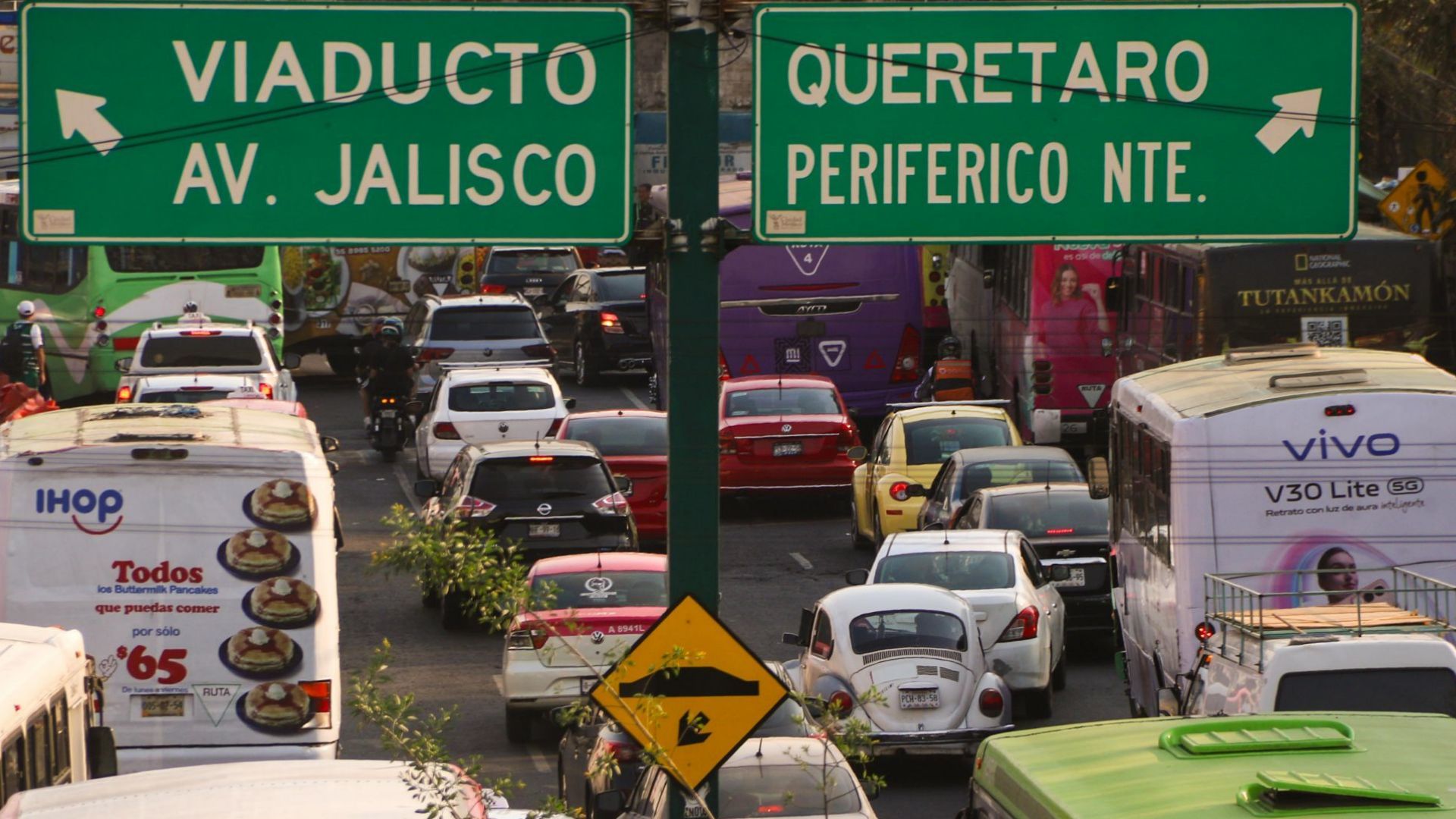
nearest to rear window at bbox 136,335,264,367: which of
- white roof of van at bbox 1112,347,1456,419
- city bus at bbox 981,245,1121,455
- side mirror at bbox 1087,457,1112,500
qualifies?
Result: city bus at bbox 981,245,1121,455

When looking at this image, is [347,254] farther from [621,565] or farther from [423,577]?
[423,577]

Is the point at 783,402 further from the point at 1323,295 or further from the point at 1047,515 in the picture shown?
the point at 1323,295

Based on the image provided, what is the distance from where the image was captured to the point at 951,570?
18.9m

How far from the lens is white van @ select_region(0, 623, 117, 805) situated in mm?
9945

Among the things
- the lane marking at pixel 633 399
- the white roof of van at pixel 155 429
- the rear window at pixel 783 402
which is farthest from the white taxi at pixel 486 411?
the white roof of van at pixel 155 429

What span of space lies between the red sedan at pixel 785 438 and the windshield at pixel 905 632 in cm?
970

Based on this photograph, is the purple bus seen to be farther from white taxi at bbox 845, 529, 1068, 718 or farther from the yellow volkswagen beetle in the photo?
white taxi at bbox 845, 529, 1068, 718

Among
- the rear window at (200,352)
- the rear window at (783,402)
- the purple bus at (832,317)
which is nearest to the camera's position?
the rear window at (783,402)

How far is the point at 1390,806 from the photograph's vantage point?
561 centimetres

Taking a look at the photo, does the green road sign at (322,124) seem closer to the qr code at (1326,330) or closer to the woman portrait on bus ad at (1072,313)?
the qr code at (1326,330)

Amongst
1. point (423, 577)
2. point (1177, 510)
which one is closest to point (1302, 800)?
point (423, 577)

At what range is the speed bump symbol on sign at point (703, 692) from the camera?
8.23 meters

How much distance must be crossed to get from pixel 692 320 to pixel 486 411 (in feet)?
65.4

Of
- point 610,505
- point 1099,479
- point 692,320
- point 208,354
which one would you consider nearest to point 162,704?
point 692,320
